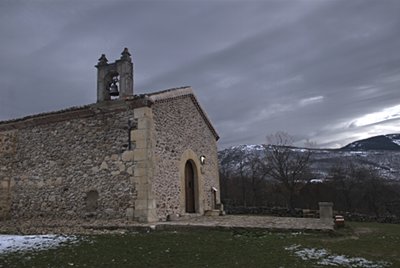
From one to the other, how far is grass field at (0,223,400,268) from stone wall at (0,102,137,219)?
3.27m

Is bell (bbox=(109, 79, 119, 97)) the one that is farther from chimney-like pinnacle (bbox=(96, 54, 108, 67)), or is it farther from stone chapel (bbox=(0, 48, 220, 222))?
chimney-like pinnacle (bbox=(96, 54, 108, 67))

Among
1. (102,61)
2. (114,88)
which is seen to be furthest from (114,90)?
(102,61)

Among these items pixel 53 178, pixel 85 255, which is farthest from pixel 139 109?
pixel 85 255

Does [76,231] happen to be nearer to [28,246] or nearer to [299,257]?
[28,246]

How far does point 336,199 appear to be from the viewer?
33.2m

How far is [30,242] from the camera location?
26.6 ft

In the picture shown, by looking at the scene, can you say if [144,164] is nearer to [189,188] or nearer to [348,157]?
[189,188]

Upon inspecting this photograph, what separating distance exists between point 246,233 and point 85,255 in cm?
411

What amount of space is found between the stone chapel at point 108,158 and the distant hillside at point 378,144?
273 feet

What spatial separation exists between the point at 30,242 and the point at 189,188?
7560mm

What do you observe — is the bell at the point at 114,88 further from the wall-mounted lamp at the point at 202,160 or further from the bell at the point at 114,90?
the wall-mounted lamp at the point at 202,160

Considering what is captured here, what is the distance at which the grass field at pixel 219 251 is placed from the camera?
20.0ft

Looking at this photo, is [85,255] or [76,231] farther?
[76,231]

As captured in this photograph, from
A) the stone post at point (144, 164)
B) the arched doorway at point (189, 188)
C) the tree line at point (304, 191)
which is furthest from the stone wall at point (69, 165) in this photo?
the tree line at point (304, 191)
